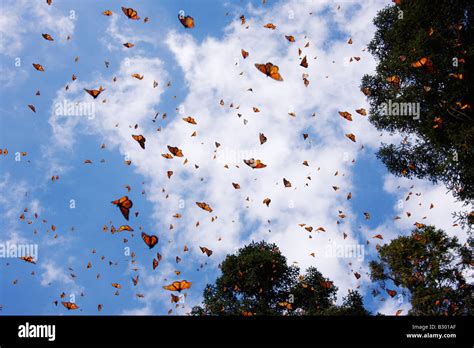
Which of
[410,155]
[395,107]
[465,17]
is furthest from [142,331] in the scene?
[465,17]

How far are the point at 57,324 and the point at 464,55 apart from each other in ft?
57.8

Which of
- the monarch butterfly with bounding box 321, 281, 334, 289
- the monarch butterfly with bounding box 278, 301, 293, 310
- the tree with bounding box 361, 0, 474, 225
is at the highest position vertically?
the tree with bounding box 361, 0, 474, 225

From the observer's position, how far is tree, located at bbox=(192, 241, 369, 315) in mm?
30684

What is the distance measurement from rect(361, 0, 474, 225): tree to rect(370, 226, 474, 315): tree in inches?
336

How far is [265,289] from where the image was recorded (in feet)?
103

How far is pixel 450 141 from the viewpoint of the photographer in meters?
16.7

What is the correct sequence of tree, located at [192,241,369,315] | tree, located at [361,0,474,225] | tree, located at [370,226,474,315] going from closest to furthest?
tree, located at [361,0,474,225], tree, located at [370,226,474,315], tree, located at [192,241,369,315]

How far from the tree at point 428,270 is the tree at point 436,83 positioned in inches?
336

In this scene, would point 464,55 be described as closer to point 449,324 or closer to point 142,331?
point 449,324

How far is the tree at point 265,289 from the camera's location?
3068cm

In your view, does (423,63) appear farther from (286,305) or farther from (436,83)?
(286,305)

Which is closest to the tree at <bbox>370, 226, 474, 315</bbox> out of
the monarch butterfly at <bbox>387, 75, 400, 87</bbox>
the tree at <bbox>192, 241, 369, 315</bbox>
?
the tree at <bbox>192, 241, 369, 315</bbox>

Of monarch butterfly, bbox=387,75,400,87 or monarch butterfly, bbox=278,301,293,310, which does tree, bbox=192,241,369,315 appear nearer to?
monarch butterfly, bbox=278,301,293,310

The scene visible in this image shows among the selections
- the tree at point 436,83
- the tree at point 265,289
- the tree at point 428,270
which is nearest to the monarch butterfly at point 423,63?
the tree at point 436,83
